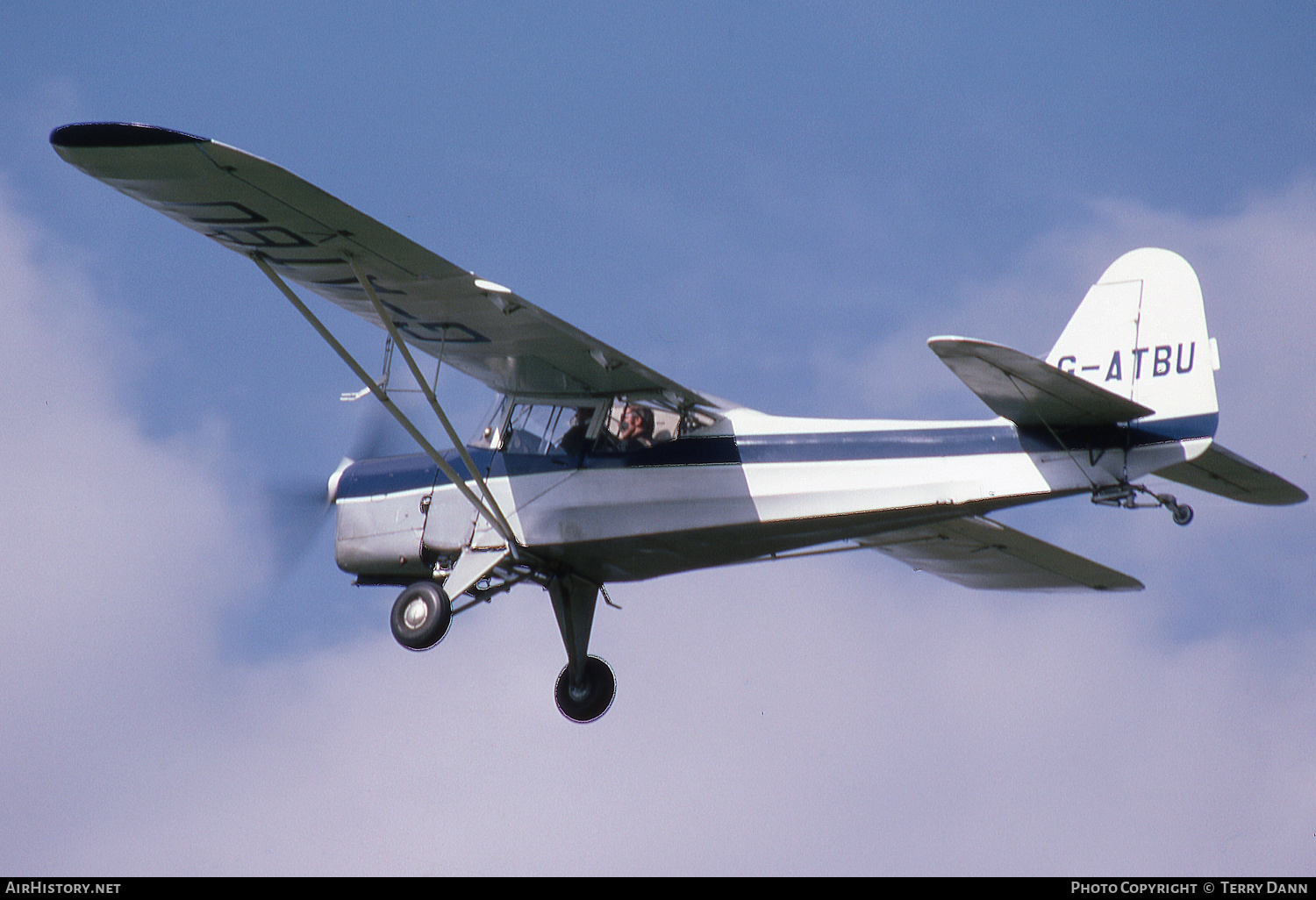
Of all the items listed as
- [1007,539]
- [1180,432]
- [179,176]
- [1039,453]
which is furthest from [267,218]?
[1007,539]

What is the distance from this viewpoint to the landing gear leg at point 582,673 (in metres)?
13.6

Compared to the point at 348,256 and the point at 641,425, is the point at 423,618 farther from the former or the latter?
the point at 348,256

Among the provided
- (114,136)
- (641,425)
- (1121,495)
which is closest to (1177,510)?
(1121,495)

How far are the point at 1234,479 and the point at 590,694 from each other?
5553 mm

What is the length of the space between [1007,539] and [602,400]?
417cm

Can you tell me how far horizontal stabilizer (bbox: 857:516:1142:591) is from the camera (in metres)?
14.4

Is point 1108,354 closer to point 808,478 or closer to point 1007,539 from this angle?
point 808,478

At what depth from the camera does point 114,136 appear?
10250 millimetres

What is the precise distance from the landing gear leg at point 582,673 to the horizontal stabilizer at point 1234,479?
15.9 feet

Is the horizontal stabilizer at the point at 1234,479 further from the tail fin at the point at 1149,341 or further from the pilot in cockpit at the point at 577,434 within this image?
the pilot in cockpit at the point at 577,434

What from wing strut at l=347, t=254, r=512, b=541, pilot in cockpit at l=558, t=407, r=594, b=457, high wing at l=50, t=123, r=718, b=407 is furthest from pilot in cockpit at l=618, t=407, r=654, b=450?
wing strut at l=347, t=254, r=512, b=541

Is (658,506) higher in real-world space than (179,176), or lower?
lower

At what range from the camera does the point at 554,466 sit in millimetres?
12539

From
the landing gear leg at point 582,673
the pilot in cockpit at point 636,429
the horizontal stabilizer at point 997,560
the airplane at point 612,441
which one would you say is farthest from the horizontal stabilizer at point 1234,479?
the landing gear leg at point 582,673
